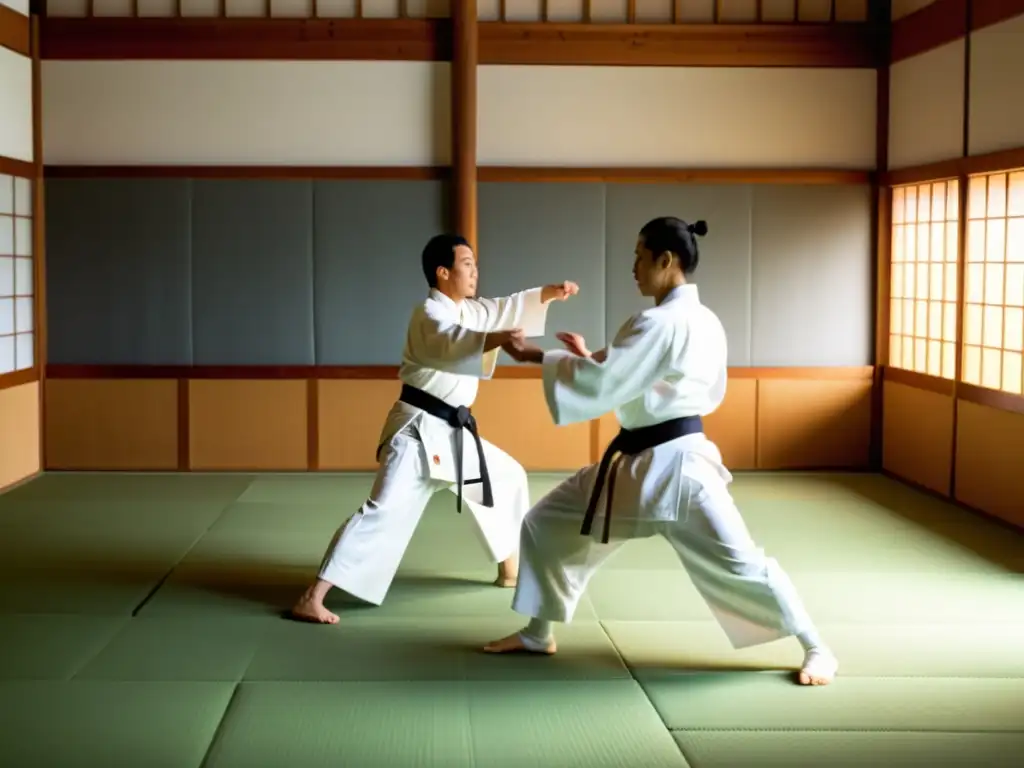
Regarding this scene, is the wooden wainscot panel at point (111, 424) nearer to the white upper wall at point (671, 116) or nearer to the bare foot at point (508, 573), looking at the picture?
the white upper wall at point (671, 116)

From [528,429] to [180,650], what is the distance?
3.85 meters

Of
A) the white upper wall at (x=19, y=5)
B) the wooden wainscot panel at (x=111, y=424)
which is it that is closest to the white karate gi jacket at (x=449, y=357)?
the wooden wainscot panel at (x=111, y=424)

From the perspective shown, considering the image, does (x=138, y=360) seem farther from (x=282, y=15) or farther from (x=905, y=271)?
(x=905, y=271)

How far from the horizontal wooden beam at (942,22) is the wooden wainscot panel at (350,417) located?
353 centimetres

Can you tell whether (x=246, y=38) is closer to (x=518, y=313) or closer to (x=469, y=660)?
(x=518, y=313)

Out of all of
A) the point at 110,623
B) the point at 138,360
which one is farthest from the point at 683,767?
the point at 138,360

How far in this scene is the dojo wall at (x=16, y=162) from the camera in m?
6.84

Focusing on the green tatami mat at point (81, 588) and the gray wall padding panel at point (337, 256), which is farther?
the gray wall padding panel at point (337, 256)

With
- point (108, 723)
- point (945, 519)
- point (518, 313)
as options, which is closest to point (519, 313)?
point (518, 313)

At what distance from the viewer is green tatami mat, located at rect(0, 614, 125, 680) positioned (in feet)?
12.2

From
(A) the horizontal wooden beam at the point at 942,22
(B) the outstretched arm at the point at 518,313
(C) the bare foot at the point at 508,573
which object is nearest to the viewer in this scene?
(B) the outstretched arm at the point at 518,313

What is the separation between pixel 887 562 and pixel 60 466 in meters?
4.81

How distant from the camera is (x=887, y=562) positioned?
5203 millimetres

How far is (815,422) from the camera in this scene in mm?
7609
